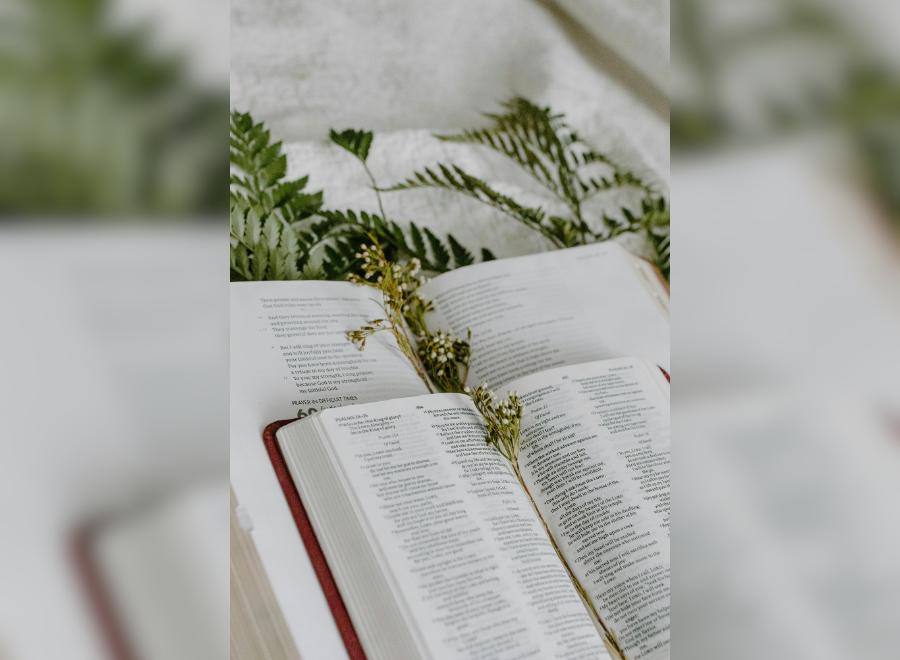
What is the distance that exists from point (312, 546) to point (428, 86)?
1.97 ft

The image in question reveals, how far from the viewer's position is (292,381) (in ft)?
1.92

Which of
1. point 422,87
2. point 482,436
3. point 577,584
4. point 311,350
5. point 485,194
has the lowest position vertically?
point 577,584

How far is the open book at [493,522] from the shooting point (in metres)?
0.48

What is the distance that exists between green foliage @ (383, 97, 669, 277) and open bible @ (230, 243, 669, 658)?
0.26 ft

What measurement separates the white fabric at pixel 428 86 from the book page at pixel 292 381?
0.14 meters

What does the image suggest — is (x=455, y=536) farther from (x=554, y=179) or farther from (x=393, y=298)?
(x=554, y=179)

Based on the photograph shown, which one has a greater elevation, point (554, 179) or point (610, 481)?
point (554, 179)

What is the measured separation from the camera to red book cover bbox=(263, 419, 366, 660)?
0.48 m

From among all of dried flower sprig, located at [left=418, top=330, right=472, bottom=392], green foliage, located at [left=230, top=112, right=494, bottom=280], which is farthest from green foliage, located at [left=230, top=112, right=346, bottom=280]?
dried flower sprig, located at [left=418, top=330, right=472, bottom=392]
